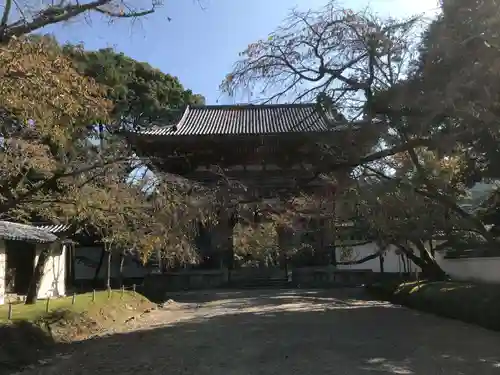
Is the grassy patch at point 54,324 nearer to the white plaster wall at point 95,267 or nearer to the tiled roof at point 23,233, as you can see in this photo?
the tiled roof at point 23,233

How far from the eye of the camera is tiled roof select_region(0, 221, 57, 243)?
17812 mm

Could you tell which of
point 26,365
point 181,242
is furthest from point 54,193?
point 181,242

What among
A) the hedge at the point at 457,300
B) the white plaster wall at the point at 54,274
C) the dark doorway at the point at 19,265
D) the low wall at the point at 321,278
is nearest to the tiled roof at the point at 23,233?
the dark doorway at the point at 19,265

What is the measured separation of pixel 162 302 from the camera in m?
20.2

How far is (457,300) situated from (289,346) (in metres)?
5.48

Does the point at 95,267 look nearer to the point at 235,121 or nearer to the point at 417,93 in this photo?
the point at 235,121

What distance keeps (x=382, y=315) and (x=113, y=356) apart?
317 inches

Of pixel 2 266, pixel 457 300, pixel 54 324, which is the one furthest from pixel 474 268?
pixel 2 266

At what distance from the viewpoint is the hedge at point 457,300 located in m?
11.4

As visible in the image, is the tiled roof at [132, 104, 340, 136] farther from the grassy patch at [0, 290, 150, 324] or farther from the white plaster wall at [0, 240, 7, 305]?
the grassy patch at [0, 290, 150, 324]

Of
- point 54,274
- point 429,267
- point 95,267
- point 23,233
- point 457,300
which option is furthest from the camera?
point 95,267

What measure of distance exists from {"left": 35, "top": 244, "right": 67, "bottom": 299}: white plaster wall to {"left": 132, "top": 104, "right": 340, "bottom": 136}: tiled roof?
665 cm

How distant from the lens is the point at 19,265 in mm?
20375

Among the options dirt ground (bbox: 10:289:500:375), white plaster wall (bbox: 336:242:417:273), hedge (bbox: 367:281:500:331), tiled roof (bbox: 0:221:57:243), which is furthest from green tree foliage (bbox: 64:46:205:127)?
dirt ground (bbox: 10:289:500:375)
